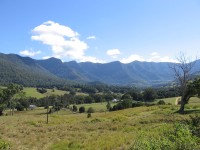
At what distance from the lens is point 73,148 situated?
2755 cm

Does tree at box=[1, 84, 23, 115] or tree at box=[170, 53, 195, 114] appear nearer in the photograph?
tree at box=[170, 53, 195, 114]

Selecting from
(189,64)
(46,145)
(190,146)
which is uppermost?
(189,64)

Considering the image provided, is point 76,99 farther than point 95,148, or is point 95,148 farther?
point 76,99

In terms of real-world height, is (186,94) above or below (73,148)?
above

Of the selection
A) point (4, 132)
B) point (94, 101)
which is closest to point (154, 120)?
point (4, 132)

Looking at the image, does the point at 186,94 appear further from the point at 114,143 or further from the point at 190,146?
the point at 190,146

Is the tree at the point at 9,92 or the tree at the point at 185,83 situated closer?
the tree at the point at 185,83

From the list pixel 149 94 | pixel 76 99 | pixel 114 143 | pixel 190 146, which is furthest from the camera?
pixel 76 99

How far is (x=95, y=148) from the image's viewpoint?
2547 cm

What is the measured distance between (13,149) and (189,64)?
45551 millimetres

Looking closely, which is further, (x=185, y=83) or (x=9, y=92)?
(x=9, y=92)

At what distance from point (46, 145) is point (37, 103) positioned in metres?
163

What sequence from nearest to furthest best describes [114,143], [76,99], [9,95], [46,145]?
[114,143] < [46,145] < [9,95] < [76,99]

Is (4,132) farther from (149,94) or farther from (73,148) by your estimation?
(149,94)
